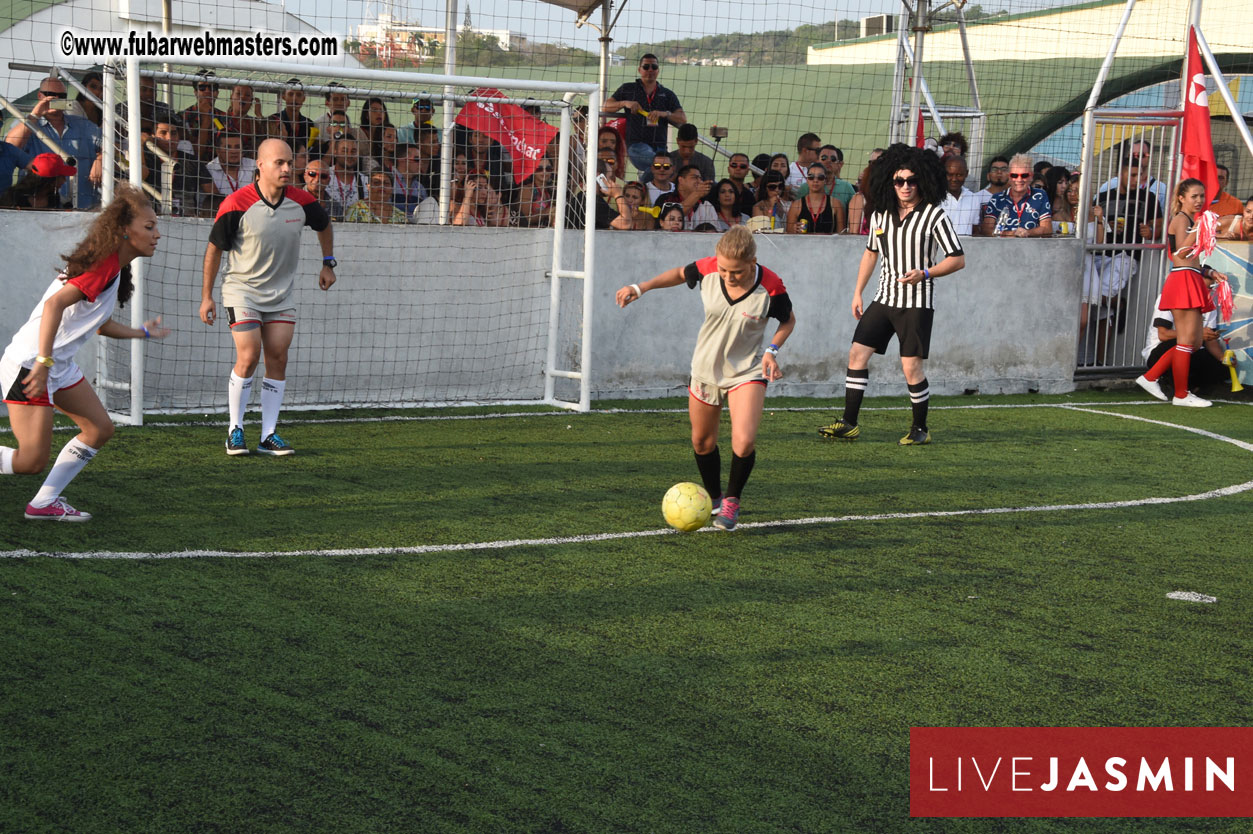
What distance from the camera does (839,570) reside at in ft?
20.4

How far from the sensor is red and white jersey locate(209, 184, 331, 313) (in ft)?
27.5

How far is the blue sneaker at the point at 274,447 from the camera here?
8.54 m

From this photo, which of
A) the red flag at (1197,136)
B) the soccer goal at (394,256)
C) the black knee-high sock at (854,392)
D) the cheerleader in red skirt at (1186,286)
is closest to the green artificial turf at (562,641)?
the black knee-high sock at (854,392)

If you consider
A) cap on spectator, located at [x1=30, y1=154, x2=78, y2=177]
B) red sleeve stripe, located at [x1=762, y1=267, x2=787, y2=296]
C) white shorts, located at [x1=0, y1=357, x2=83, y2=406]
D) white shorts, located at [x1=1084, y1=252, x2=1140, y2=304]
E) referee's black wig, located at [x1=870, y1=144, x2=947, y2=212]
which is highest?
referee's black wig, located at [x1=870, y1=144, x2=947, y2=212]

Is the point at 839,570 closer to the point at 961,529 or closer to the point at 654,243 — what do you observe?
the point at 961,529

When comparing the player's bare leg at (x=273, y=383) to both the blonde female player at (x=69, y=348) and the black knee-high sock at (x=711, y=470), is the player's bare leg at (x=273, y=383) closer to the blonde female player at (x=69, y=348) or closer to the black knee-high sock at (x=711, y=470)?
the blonde female player at (x=69, y=348)

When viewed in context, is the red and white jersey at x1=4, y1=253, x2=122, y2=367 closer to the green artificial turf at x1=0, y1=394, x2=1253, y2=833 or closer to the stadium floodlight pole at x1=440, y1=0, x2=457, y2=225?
the green artificial turf at x1=0, y1=394, x2=1253, y2=833

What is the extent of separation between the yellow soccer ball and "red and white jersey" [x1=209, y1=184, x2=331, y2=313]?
3.43 meters

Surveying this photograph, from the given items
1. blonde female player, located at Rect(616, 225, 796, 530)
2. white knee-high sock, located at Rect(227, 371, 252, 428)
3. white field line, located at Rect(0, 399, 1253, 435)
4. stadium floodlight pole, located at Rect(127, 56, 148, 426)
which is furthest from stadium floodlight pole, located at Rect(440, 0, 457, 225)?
blonde female player, located at Rect(616, 225, 796, 530)

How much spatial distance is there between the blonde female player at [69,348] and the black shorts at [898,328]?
5.82 meters

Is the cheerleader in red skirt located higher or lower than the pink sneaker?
higher

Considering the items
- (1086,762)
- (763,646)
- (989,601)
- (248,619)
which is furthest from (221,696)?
(989,601)

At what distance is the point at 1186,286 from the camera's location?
1234cm

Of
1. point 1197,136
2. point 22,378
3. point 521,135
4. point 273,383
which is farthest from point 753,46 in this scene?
point 22,378
